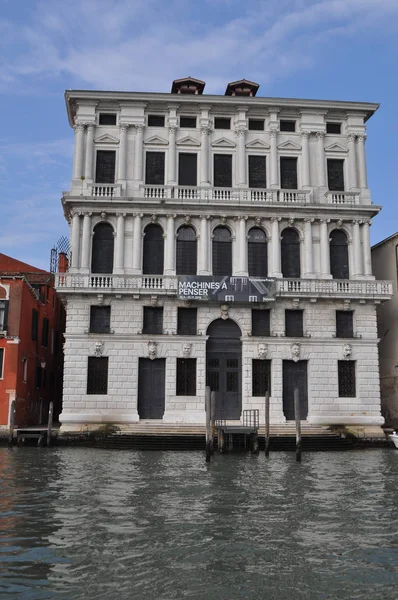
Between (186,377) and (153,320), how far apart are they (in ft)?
9.52

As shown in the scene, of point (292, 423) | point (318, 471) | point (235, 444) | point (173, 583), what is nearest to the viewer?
point (173, 583)

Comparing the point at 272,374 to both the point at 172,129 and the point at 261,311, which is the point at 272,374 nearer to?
the point at 261,311

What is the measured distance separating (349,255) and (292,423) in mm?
8149

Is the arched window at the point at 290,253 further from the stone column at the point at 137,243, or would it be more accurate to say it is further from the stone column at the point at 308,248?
the stone column at the point at 137,243

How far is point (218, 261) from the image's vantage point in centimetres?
2952

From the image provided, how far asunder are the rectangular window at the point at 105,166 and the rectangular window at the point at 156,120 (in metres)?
2.31

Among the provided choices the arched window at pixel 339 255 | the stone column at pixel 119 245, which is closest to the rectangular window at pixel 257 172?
the arched window at pixel 339 255

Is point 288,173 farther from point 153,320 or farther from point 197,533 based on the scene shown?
point 197,533

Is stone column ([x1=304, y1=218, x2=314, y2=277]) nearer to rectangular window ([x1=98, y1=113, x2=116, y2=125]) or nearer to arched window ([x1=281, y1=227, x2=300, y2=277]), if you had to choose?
arched window ([x1=281, y1=227, x2=300, y2=277])

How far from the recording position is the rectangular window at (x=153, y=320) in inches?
1128

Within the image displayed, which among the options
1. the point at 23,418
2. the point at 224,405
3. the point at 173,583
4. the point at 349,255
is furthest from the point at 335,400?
the point at 173,583

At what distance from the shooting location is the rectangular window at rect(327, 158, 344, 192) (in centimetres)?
3078

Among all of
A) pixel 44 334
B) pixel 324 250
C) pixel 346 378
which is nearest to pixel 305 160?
pixel 324 250

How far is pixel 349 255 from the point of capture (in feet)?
98.1
